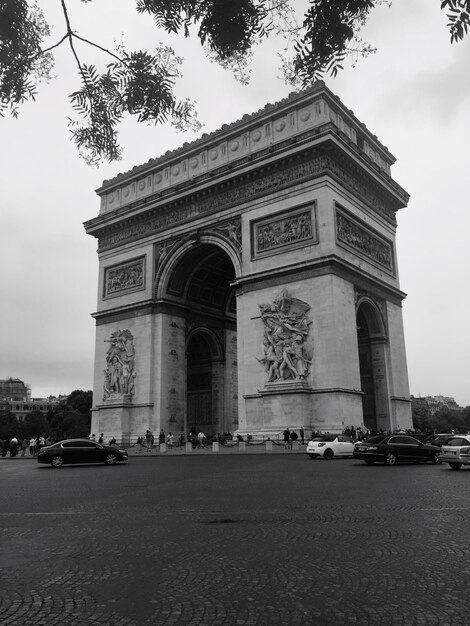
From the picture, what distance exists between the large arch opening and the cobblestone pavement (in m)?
27.4

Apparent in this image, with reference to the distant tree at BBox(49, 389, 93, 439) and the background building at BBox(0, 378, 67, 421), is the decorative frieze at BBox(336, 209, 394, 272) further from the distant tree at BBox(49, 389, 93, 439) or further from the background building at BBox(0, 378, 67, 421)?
the background building at BBox(0, 378, 67, 421)

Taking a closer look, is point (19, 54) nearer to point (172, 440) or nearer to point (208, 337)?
point (172, 440)

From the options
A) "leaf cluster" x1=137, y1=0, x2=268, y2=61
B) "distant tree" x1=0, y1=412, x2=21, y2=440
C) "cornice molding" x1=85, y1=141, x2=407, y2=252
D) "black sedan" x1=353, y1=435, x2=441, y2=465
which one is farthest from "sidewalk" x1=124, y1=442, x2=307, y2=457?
"distant tree" x1=0, y1=412, x2=21, y2=440

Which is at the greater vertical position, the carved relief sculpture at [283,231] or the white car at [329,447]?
the carved relief sculpture at [283,231]

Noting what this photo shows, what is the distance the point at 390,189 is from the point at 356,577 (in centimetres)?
3433

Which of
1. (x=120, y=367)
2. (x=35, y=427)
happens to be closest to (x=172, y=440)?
(x=120, y=367)

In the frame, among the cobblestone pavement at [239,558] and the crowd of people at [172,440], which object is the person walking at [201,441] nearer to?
the crowd of people at [172,440]

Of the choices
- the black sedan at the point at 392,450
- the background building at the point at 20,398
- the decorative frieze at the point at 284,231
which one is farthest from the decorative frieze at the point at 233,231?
the background building at the point at 20,398

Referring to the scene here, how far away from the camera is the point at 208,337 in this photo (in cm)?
4088

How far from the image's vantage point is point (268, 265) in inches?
1244

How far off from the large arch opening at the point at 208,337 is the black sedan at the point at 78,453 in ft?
50.2

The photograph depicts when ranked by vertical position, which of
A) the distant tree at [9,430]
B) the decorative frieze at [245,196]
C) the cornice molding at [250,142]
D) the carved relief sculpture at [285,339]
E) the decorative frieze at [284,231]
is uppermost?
the cornice molding at [250,142]

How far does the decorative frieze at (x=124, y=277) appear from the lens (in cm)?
3844

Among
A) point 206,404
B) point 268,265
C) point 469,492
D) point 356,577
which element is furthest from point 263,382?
point 356,577
